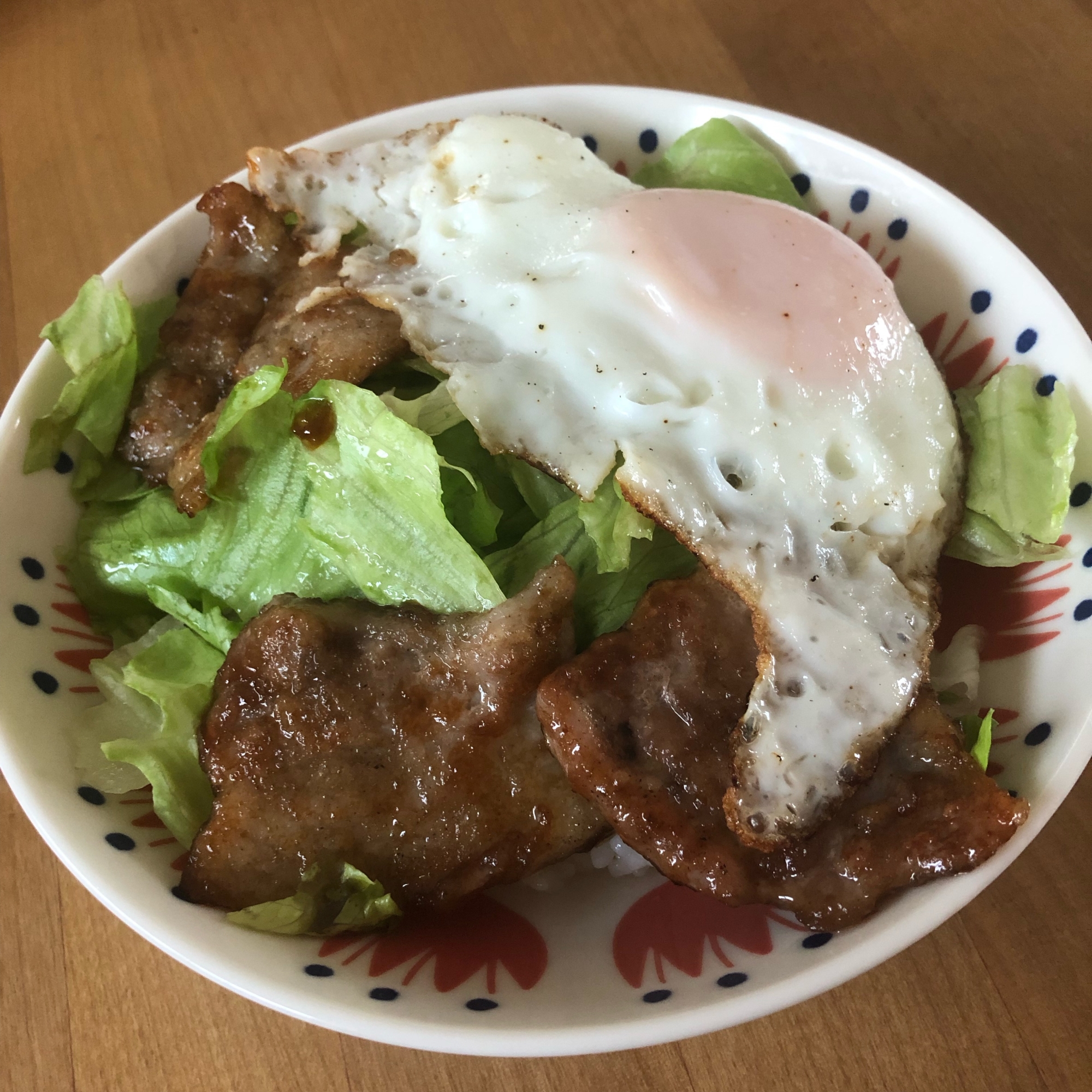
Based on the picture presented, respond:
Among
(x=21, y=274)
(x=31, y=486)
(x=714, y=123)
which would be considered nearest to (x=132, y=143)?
(x=21, y=274)

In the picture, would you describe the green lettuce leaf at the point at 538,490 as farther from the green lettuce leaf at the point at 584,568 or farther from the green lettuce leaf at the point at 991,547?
the green lettuce leaf at the point at 991,547

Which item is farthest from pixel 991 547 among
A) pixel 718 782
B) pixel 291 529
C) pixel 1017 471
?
pixel 291 529

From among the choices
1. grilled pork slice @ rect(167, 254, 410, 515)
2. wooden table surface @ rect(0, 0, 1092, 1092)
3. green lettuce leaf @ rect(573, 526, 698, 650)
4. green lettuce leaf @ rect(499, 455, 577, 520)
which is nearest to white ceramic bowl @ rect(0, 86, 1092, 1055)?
wooden table surface @ rect(0, 0, 1092, 1092)

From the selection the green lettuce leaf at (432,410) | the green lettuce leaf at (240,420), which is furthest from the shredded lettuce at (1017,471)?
the green lettuce leaf at (240,420)

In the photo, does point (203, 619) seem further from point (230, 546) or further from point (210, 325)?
point (210, 325)

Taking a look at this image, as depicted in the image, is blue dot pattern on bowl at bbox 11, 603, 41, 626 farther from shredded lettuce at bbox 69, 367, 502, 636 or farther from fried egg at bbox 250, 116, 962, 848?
fried egg at bbox 250, 116, 962, 848

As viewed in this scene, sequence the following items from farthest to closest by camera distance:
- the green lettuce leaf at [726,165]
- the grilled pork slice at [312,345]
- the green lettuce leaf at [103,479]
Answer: the green lettuce leaf at [726,165] → the green lettuce leaf at [103,479] → the grilled pork slice at [312,345]
